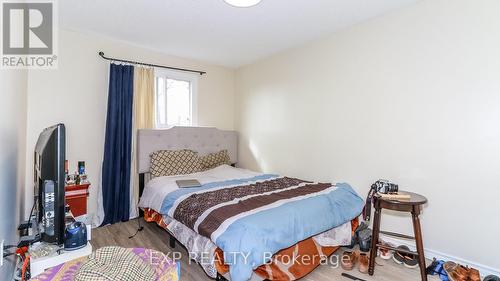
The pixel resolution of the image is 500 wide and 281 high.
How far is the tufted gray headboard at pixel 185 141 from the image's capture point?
335cm

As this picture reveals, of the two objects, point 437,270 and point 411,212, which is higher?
point 411,212

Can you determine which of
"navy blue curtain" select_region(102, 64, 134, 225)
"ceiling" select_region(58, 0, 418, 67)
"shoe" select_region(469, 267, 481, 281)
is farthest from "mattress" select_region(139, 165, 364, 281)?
"ceiling" select_region(58, 0, 418, 67)

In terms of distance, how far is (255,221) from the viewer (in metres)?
1.79

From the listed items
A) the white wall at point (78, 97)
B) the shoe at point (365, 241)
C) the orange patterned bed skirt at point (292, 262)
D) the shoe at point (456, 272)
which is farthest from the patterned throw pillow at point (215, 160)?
the shoe at point (456, 272)

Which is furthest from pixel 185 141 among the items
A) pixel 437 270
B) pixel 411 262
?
pixel 437 270

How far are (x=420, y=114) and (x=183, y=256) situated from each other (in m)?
2.69

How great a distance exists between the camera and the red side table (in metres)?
2.66

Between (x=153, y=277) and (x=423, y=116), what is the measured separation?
8.43 ft

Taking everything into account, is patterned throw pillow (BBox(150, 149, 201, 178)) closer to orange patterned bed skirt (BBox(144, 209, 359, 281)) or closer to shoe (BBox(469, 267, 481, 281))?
orange patterned bed skirt (BBox(144, 209, 359, 281))

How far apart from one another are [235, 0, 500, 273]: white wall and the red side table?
2.71 m

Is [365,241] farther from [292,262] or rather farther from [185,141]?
[185,141]

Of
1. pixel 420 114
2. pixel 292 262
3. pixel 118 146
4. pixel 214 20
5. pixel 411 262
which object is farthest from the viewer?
pixel 118 146

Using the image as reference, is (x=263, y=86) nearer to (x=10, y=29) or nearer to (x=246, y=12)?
(x=246, y=12)

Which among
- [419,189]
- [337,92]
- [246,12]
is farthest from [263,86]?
[419,189]
